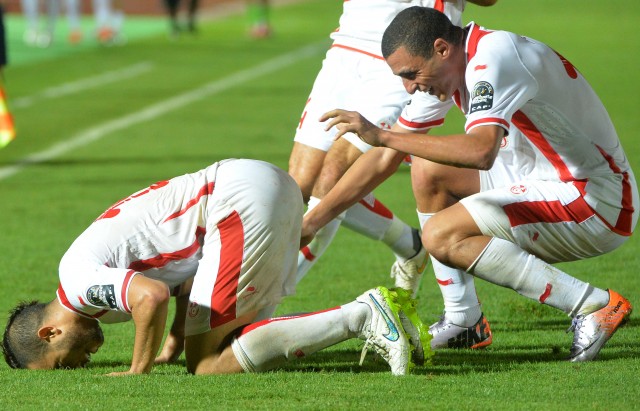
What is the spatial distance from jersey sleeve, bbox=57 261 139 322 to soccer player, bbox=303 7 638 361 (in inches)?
43.2

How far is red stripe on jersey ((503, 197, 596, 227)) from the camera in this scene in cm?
568

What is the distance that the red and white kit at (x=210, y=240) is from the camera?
5.53m

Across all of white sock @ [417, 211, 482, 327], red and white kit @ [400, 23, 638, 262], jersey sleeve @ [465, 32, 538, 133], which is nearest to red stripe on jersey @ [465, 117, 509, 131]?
jersey sleeve @ [465, 32, 538, 133]

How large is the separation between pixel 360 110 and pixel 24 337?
94.9 inches

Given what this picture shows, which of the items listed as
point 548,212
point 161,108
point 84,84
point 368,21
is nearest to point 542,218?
point 548,212

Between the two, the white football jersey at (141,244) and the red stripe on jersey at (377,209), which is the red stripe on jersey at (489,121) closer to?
the white football jersey at (141,244)

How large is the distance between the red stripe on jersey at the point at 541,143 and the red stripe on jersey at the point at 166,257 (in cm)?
150

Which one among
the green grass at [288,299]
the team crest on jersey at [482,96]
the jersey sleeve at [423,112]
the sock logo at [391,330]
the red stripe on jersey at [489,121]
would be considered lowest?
the green grass at [288,299]

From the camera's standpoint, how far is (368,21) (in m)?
7.36

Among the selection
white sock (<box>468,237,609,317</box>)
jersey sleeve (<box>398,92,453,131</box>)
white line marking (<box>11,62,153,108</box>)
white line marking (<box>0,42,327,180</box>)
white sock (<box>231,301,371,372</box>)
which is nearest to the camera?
white sock (<box>231,301,371,372</box>)

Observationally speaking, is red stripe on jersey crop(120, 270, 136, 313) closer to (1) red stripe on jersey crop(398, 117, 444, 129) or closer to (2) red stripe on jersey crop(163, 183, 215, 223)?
(2) red stripe on jersey crop(163, 183, 215, 223)

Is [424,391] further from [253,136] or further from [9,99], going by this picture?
[9,99]

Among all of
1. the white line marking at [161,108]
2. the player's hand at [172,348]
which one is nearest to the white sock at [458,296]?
the player's hand at [172,348]

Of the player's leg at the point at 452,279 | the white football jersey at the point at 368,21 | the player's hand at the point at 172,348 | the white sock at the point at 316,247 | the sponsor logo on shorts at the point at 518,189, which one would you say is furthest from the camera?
the white football jersey at the point at 368,21
